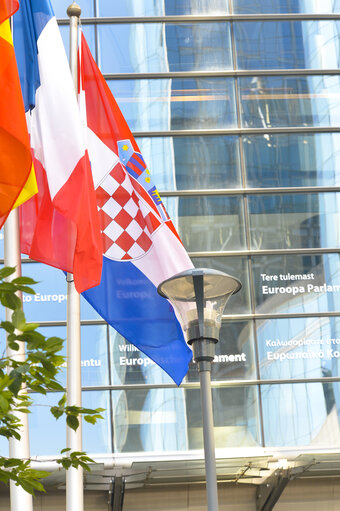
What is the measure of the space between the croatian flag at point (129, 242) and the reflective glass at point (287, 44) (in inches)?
322

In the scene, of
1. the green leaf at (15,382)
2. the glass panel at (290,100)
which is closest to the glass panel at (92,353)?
the glass panel at (290,100)

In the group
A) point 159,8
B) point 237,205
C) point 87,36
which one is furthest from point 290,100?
point 87,36

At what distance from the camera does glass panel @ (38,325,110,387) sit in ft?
54.5

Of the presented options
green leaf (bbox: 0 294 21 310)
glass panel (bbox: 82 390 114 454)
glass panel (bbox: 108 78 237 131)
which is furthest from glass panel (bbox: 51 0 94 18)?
green leaf (bbox: 0 294 21 310)

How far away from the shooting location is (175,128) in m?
18.1

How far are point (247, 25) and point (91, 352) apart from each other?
7372 mm

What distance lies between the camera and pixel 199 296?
26.5 ft

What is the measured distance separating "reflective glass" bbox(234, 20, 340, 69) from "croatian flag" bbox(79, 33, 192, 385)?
8168mm

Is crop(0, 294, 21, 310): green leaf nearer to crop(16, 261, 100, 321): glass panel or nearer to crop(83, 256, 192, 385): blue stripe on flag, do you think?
crop(83, 256, 192, 385): blue stripe on flag

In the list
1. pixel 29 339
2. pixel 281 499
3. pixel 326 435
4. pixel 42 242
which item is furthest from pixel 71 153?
pixel 281 499

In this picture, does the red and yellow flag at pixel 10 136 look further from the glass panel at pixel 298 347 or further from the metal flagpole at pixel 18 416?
the glass panel at pixel 298 347

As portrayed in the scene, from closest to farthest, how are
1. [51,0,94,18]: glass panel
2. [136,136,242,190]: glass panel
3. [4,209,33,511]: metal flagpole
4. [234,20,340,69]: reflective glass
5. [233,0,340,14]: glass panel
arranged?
[4,209,33,511]: metal flagpole < [136,136,242,190]: glass panel < [234,20,340,69]: reflective glass < [51,0,94,18]: glass panel < [233,0,340,14]: glass panel

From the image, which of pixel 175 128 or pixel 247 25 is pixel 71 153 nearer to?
pixel 175 128

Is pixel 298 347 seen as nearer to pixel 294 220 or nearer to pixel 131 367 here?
pixel 294 220
